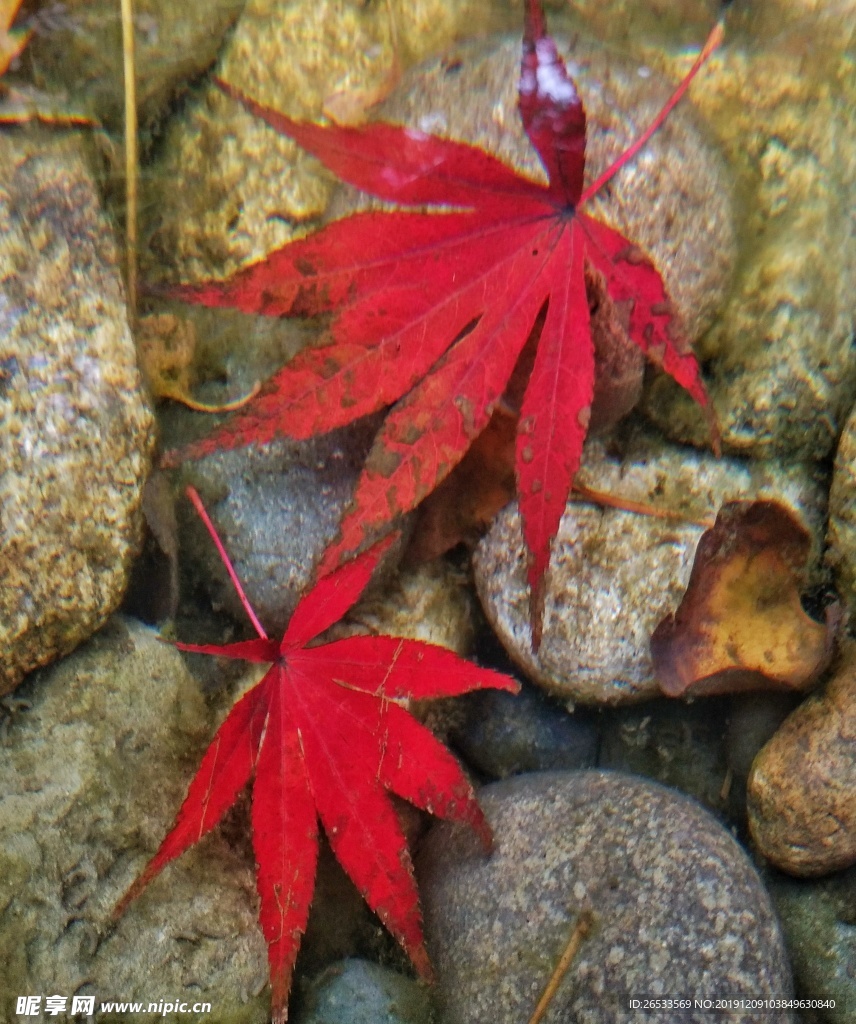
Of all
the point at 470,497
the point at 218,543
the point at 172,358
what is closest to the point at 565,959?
the point at 470,497

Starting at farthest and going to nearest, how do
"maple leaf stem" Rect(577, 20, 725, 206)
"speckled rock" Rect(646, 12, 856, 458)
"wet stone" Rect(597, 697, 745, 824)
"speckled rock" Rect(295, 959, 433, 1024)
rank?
"wet stone" Rect(597, 697, 745, 824), "speckled rock" Rect(646, 12, 856, 458), "maple leaf stem" Rect(577, 20, 725, 206), "speckled rock" Rect(295, 959, 433, 1024)

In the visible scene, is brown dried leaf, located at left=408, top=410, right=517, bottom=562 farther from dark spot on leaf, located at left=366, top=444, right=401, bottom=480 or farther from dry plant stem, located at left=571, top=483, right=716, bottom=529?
dark spot on leaf, located at left=366, top=444, right=401, bottom=480

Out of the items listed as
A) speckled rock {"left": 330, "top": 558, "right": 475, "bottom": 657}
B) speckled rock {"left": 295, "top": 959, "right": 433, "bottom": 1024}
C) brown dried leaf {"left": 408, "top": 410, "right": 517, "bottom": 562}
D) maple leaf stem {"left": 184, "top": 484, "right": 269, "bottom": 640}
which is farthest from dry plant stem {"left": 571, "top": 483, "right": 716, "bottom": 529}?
speckled rock {"left": 295, "top": 959, "right": 433, "bottom": 1024}

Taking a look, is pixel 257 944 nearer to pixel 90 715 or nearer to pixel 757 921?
pixel 90 715

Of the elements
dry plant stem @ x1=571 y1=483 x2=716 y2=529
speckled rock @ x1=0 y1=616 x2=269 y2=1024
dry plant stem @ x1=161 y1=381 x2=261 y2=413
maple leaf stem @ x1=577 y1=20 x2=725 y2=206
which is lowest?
speckled rock @ x1=0 y1=616 x2=269 y2=1024

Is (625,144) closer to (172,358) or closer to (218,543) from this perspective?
(172,358)
